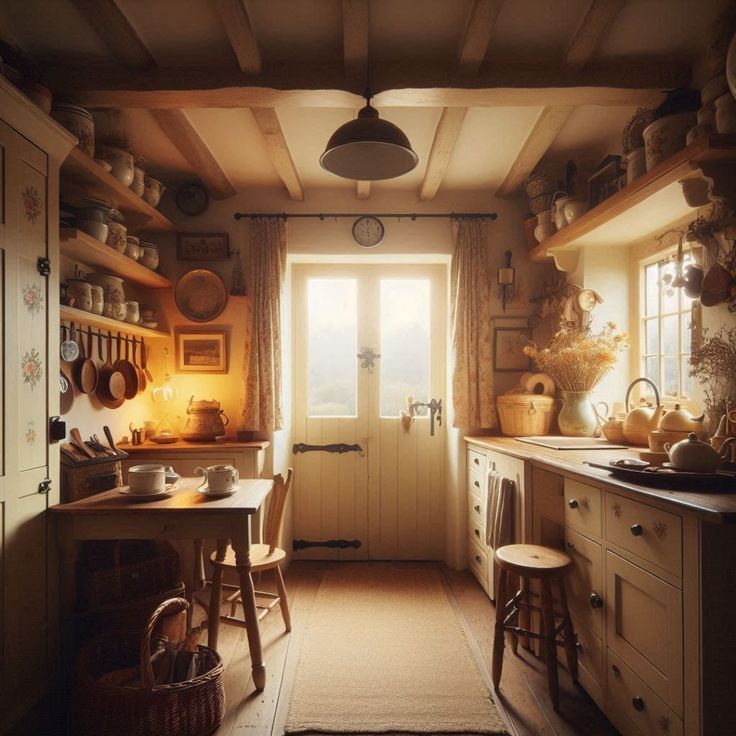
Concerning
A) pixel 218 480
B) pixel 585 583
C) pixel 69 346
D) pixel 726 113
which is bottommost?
pixel 585 583

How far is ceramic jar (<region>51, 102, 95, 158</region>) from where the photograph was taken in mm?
2326

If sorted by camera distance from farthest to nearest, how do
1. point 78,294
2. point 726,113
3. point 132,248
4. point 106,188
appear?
point 132,248
point 106,188
point 78,294
point 726,113

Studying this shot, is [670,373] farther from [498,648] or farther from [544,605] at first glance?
[498,648]

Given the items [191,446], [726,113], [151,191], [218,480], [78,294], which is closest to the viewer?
[726,113]

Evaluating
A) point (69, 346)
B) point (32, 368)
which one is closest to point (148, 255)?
point (69, 346)

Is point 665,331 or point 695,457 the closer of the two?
point 695,457

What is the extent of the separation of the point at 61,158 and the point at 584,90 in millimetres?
2295

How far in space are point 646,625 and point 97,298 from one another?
2801 millimetres

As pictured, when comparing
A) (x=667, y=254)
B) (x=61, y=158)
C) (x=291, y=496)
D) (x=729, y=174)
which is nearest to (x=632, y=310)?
(x=667, y=254)

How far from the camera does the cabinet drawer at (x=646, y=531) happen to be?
1.53 metres

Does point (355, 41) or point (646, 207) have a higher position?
point (355, 41)

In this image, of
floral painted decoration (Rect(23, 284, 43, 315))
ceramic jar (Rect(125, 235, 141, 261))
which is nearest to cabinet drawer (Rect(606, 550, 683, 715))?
floral painted decoration (Rect(23, 284, 43, 315))

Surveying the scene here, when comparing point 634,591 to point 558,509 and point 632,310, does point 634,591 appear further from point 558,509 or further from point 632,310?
point 632,310

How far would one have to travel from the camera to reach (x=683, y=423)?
2180 millimetres
